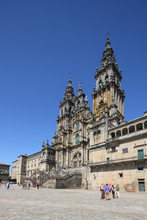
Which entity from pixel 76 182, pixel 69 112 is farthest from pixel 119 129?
pixel 69 112

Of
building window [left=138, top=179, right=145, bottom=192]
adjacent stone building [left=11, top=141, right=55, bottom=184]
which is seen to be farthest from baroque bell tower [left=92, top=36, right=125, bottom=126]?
adjacent stone building [left=11, top=141, right=55, bottom=184]

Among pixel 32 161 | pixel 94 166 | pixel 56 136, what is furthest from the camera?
pixel 32 161

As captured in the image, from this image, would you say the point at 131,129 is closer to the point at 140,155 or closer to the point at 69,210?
the point at 140,155

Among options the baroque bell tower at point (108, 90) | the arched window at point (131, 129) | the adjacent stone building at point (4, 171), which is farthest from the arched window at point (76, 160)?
the adjacent stone building at point (4, 171)

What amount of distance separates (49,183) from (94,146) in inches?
517

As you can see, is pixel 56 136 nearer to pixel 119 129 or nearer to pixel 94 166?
pixel 94 166

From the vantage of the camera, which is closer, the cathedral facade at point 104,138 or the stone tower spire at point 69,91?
the cathedral facade at point 104,138

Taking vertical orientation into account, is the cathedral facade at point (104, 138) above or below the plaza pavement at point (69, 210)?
above

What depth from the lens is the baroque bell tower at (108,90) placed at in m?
49.7

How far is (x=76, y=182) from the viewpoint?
41062mm

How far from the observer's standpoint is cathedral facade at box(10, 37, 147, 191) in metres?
32.1

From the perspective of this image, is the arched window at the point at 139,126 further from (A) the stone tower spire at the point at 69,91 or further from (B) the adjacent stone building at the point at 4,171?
(B) the adjacent stone building at the point at 4,171

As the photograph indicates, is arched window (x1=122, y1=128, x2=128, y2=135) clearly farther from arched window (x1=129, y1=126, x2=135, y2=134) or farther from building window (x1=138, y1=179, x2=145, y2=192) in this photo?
building window (x1=138, y1=179, x2=145, y2=192)

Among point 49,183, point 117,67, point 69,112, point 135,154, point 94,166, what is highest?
point 117,67
